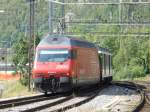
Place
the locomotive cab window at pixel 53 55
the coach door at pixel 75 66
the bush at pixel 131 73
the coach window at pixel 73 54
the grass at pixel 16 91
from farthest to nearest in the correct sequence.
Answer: the bush at pixel 131 73
the grass at pixel 16 91
the coach door at pixel 75 66
the coach window at pixel 73 54
the locomotive cab window at pixel 53 55

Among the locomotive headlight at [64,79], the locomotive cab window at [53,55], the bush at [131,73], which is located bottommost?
the bush at [131,73]

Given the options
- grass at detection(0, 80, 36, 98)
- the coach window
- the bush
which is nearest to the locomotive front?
the coach window

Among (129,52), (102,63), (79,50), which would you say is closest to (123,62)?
(129,52)

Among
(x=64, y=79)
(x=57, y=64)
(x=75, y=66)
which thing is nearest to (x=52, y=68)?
(x=57, y=64)

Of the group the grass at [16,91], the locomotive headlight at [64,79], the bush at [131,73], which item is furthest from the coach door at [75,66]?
the bush at [131,73]

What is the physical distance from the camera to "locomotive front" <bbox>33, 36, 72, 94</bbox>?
28375mm

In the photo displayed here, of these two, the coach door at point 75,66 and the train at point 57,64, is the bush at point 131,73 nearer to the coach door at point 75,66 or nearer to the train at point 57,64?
the train at point 57,64

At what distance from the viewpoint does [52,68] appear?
2859cm

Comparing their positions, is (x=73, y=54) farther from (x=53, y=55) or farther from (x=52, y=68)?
(x=52, y=68)

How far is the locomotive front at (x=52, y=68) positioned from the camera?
28375mm

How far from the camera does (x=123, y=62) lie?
92.8 meters

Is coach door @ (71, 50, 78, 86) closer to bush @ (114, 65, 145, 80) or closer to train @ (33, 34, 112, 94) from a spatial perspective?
train @ (33, 34, 112, 94)

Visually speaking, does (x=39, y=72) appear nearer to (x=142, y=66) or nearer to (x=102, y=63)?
(x=102, y=63)

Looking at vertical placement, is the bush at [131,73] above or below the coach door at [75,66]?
below
